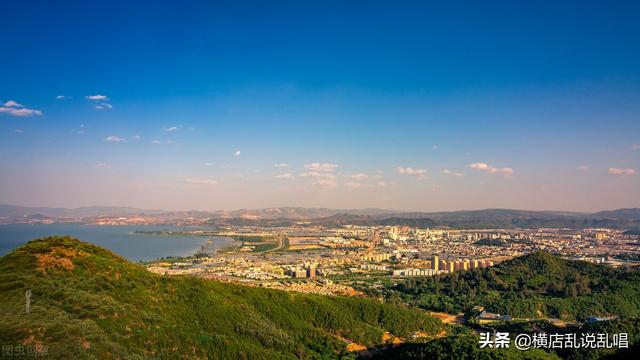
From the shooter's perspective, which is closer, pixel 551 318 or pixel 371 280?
pixel 551 318

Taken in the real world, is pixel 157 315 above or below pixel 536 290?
above

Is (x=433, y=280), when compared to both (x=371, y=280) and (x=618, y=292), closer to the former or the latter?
(x=371, y=280)

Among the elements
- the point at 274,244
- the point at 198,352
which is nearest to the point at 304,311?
the point at 198,352

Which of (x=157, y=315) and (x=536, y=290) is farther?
(x=536, y=290)

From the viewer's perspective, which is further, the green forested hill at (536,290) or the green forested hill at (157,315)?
the green forested hill at (536,290)
